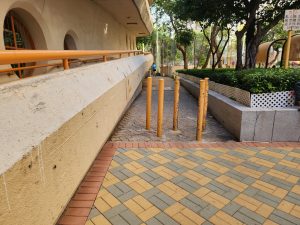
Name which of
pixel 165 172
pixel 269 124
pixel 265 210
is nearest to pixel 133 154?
pixel 165 172

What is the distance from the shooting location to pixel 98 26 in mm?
10227

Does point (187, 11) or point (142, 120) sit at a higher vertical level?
point (187, 11)

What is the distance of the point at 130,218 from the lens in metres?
2.54

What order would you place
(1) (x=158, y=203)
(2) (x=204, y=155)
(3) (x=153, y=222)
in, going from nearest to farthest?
(3) (x=153, y=222) → (1) (x=158, y=203) → (2) (x=204, y=155)

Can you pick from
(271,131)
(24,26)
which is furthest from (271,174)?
(24,26)

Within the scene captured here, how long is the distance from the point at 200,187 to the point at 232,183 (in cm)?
49

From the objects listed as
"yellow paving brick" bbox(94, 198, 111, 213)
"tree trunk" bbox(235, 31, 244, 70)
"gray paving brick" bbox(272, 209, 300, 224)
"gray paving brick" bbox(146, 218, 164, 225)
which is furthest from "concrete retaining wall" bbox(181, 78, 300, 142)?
"tree trunk" bbox(235, 31, 244, 70)

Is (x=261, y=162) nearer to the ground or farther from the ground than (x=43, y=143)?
nearer to the ground

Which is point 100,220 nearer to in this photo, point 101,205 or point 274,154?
point 101,205

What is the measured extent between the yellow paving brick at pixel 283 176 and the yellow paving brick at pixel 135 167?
6.48 feet

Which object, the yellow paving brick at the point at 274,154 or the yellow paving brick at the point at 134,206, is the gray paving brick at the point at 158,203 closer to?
the yellow paving brick at the point at 134,206

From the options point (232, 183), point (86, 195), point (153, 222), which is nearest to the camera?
point (153, 222)

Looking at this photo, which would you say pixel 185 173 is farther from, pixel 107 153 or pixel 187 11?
pixel 187 11

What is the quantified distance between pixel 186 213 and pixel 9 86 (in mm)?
2175
